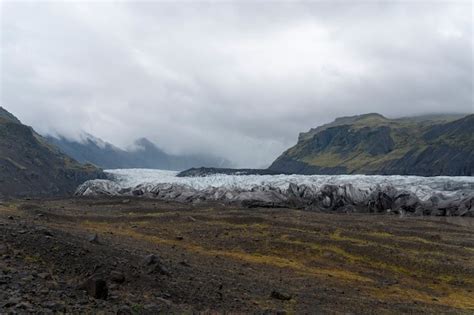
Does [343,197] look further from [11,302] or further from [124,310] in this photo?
[11,302]

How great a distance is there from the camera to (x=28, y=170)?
410ft

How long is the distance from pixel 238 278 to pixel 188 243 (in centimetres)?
1444

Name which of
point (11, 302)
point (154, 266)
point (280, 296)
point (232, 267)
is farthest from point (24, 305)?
point (232, 267)

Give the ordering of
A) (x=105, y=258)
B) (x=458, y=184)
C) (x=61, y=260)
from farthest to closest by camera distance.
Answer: (x=458, y=184)
(x=105, y=258)
(x=61, y=260)

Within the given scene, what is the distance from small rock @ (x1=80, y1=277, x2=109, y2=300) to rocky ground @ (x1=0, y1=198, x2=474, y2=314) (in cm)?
3

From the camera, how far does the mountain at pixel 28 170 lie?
112938 millimetres

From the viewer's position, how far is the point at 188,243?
3550cm

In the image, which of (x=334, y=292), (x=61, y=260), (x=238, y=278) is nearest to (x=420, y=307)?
(x=334, y=292)

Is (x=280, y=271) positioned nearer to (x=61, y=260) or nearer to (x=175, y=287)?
(x=175, y=287)

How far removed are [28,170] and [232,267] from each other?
113296mm

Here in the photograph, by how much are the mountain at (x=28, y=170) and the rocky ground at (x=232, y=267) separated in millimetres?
70490

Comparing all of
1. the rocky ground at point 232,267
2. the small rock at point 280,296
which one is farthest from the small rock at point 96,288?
the small rock at point 280,296

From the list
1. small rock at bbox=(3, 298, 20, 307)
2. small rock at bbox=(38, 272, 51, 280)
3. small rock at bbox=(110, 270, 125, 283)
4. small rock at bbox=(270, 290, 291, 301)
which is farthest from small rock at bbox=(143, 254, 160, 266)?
small rock at bbox=(3, 298, 20, 307)

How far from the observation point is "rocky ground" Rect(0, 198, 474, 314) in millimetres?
14055
